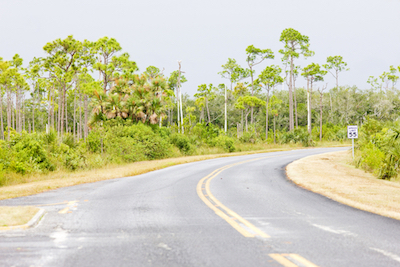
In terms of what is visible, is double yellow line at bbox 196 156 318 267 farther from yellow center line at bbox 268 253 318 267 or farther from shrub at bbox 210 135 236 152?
shrub at bbox 210 135 236 152

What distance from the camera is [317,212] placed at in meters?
7.72

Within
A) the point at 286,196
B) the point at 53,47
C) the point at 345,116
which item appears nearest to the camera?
the point at 286,196

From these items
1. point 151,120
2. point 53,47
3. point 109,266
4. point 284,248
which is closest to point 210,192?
point 284,248

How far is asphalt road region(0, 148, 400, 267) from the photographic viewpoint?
14.7 feet

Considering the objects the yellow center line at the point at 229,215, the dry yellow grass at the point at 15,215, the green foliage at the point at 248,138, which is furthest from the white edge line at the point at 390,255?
the green foliage at the point at 248,138

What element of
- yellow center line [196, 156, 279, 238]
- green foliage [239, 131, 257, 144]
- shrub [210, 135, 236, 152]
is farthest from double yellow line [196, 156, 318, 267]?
green foliage [239, 131, 257, 144]

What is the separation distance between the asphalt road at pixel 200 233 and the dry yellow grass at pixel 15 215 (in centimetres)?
32

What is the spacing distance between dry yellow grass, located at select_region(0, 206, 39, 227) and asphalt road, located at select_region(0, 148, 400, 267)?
318mm

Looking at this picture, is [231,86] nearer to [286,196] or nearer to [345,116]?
[345,116]

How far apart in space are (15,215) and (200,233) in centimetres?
382

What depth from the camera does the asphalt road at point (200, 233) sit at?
4480 millimetres

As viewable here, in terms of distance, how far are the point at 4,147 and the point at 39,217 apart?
11781 millimetres

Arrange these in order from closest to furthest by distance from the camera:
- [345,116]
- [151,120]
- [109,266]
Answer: [109,266], [151,120], [345,116]

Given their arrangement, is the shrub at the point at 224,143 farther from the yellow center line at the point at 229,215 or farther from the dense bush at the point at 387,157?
the yellow center line at the point at 229,215
